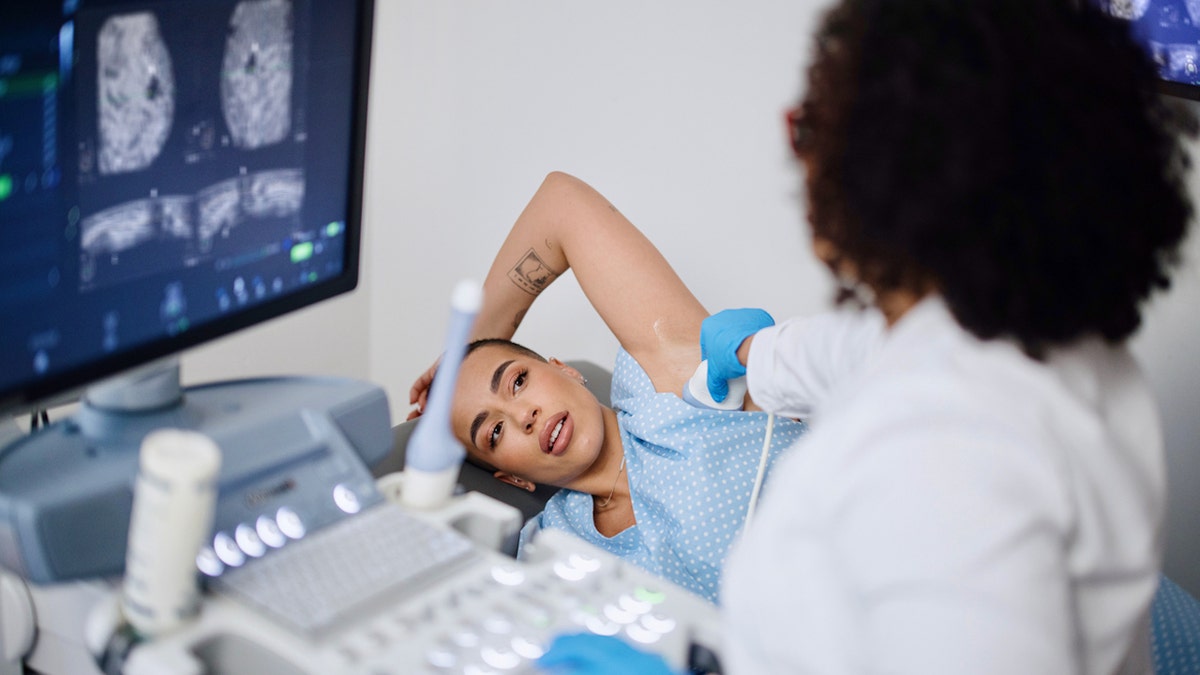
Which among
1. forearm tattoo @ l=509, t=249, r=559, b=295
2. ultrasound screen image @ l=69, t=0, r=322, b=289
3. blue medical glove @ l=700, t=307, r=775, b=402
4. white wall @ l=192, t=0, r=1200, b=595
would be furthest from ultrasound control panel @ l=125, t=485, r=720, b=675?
white wall @ l=192, t=0, r=1200, b=595

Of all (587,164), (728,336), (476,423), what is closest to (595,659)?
(728,336)

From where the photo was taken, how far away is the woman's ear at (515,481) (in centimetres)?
176

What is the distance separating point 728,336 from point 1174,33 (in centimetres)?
81

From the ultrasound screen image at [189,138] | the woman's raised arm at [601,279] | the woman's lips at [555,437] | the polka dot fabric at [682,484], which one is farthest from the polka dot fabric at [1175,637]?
the ultrasound screen image at [189,138]

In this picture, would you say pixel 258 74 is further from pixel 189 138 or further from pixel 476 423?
pixel 476 423

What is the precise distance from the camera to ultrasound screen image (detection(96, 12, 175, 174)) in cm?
82

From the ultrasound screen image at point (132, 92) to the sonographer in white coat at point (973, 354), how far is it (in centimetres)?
54

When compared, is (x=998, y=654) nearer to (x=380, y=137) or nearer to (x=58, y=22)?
(x=58, y=22)

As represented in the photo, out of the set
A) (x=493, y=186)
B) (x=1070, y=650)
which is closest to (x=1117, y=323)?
(x=1070, y=650)

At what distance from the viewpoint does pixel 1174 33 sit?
1.52 m

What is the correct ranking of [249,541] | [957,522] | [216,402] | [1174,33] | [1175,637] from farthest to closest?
[1174,33] < [1175,637] < [216,402] < [249,541] < [957,522]

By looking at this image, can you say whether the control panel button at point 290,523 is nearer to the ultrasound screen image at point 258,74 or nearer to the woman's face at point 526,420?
the ultrasound screen image at point 258,74

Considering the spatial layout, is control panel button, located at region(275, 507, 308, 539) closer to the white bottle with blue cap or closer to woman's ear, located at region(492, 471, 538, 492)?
the white bottle with blue cap

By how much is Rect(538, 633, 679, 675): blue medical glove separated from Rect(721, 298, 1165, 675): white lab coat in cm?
7
